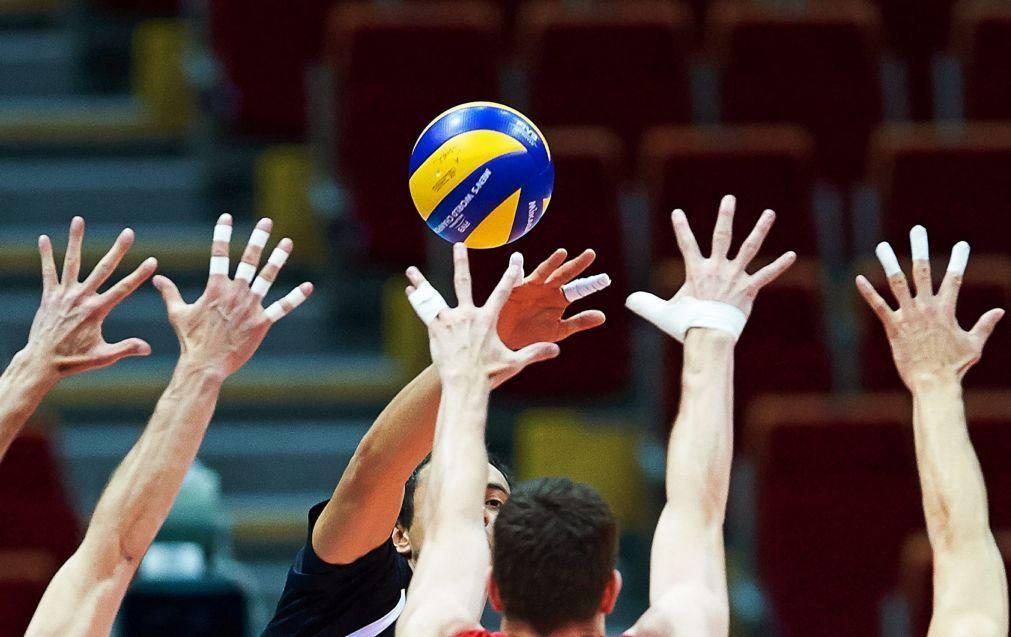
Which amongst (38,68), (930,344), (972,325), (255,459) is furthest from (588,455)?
(930,344)

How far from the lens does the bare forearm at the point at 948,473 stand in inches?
146

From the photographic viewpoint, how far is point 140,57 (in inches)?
402

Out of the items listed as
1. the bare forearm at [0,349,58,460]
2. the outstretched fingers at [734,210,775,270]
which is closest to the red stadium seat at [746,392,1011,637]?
the outstretched fingers at [734,210,775,270]

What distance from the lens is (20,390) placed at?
3.83 meters

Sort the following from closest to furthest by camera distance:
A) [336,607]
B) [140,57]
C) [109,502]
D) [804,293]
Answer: [109,502] < [336,607] < [804,293] < [140,57]

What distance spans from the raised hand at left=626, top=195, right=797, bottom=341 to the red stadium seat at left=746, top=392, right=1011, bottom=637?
366 cm

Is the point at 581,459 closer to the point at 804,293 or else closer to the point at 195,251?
the point at 804,293

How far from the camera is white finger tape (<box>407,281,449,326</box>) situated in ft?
11.8

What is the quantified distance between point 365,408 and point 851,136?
8.97ft

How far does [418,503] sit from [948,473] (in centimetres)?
148

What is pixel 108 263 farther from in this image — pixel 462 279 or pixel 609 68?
pixel 609 68

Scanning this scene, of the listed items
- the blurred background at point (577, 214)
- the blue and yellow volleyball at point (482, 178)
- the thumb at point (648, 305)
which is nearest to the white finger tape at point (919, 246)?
the thumb at point (648, 305)

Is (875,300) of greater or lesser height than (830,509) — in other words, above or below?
below

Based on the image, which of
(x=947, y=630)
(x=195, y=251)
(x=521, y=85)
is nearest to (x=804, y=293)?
(x=521, y=85)
